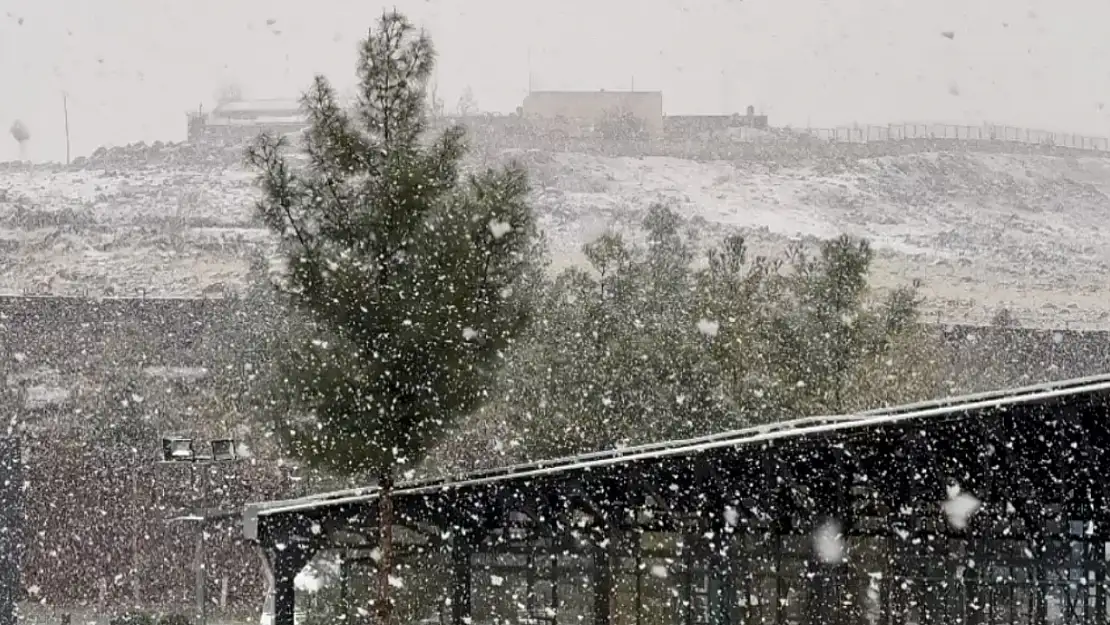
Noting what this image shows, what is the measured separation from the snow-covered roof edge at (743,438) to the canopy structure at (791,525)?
4 centimetres

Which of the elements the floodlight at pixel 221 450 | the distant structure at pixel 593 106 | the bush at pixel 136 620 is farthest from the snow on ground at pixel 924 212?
the bush at pixel 136 620

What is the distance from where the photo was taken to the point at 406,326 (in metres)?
15.4

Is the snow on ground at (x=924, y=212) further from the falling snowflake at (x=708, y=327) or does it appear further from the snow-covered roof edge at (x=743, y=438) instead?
the snow-covered roof edge at (x=743, y=438)

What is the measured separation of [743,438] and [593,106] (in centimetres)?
10454

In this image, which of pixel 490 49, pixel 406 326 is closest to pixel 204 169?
pixel 490 49

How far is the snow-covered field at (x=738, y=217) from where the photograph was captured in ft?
220

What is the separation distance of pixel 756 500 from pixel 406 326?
14.7 feet

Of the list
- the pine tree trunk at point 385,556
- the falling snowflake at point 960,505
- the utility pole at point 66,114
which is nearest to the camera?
the falling snowflake at point 960,505

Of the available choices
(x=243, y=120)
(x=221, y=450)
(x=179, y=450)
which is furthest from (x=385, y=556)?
(x=243, y=120)

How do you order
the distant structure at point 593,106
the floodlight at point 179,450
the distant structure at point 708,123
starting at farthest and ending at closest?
the distant structure at point 593,106, the distant structure at point 708,123, the floodlight at point 179,450

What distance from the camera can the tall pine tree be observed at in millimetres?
15336

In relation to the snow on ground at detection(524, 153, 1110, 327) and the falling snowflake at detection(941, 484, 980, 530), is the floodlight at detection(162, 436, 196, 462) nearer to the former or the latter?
the falling snowflake at detection(941, 484, 980, 530)

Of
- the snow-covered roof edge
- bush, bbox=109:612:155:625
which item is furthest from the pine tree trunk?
bush, bbox=109:612:155:625

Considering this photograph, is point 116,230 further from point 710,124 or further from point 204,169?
point 710,124
